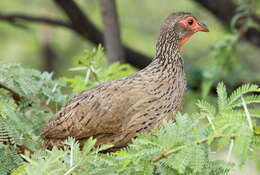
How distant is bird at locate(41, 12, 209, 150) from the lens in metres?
4.74

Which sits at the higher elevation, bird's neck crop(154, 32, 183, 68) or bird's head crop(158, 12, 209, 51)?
bird's head crop(158, 12, 209, 51)

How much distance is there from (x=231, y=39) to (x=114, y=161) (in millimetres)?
4656

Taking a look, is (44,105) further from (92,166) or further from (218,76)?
(218,76)

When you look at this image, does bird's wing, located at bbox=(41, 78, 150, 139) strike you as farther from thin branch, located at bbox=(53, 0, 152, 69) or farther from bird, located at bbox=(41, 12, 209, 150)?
thin branch, located at bbox=(53, 0, 152, 69)

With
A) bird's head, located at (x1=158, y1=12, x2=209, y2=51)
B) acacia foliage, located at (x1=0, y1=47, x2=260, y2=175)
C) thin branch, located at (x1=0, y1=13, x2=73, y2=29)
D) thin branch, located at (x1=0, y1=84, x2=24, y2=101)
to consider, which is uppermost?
thin branch, located at (x1=0, y1=13, x2=73, y2=29)

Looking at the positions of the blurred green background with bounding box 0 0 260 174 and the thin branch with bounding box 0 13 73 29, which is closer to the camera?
the thin branch with bounding box 0 13 73 29

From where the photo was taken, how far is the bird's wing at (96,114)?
481cm

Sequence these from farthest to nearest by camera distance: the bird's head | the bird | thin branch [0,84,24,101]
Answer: the bird's head, thin branch [0,84,24,101], the bird

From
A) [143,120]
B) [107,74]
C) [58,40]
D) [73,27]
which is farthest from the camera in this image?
[58,40]

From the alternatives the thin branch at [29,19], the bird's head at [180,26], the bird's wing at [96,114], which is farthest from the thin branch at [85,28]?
the bird's wing at [96,114]

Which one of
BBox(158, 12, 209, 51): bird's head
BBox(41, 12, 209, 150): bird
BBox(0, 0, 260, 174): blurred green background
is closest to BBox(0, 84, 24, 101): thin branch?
BBox(41, 12, 209, 150): bird

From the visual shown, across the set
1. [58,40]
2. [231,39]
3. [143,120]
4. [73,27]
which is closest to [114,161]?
[143,120]

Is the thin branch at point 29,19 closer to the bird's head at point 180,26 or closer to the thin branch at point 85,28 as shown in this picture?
the thin branch at point 85,28

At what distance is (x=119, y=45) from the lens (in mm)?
7176
